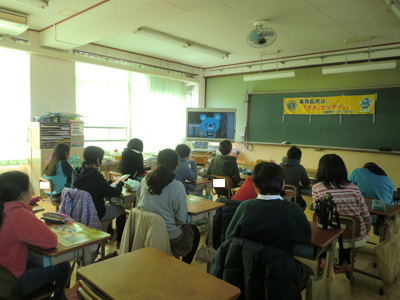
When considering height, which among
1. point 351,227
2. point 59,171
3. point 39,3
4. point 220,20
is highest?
point 220,20

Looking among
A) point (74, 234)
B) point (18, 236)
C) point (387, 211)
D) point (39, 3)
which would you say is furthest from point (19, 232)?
point (39, 3)

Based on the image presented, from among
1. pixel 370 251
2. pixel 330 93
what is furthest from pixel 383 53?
pixel 370 251

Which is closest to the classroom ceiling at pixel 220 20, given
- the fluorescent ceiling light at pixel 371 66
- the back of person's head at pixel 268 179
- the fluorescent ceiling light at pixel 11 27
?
the fluorescent ceiling light at pixel 11 27

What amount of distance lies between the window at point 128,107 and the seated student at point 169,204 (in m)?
4.17

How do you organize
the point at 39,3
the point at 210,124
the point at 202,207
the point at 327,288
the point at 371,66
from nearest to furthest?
the point at 327,288 → the point at 202,207 → the point at 39,3 → the point at 371,66 → the point at 210,124

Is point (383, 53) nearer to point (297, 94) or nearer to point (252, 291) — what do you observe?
point (297, 94)

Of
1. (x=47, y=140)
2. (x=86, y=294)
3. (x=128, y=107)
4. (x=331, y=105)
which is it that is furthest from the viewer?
(x=128, y=107)

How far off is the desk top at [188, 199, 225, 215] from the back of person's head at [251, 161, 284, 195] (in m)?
0.83

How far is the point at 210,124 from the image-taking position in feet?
22.4

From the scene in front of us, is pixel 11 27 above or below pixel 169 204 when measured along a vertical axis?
above

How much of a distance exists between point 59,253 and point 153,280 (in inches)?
26.1

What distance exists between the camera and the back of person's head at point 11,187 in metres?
1.60

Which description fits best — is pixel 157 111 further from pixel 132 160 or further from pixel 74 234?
pixel 74 234

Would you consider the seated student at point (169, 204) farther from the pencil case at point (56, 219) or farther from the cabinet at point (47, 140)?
the cabinet at point (47, 140)
